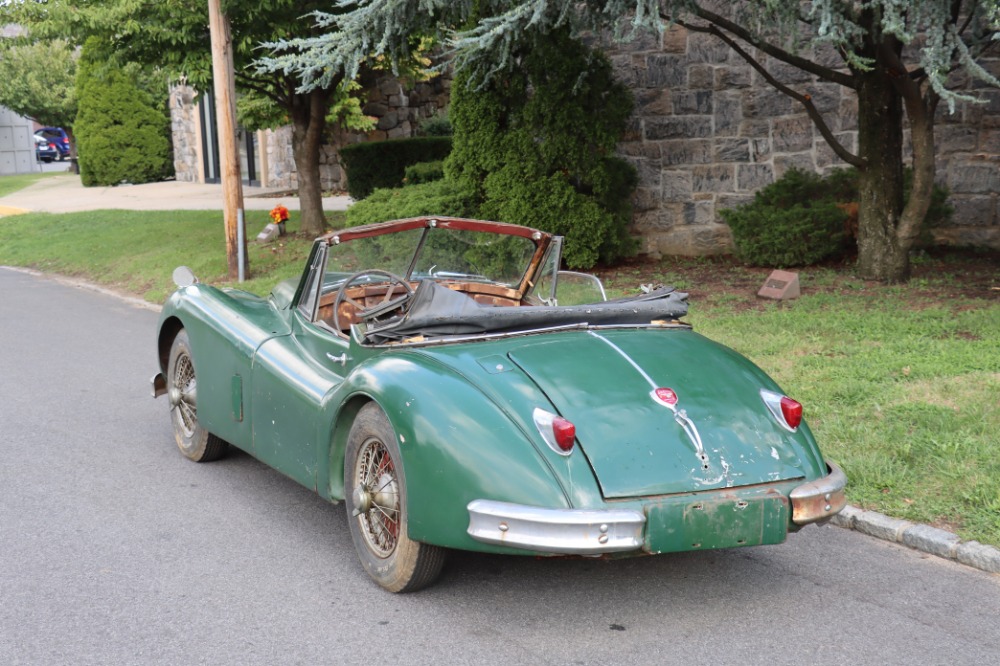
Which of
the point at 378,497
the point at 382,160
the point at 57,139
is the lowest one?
the point at 378,497

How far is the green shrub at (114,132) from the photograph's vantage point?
30391 millimetres

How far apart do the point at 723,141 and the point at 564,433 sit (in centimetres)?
968

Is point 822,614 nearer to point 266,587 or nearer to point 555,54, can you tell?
point 266,587

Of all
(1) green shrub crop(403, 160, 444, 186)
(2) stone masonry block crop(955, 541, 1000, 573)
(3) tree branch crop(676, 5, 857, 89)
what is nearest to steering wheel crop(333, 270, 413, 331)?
(2) stone masonry block crop(955, 541, 1000, 573)

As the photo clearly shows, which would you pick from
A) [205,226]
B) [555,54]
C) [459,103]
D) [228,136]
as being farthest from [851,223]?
[205,226]

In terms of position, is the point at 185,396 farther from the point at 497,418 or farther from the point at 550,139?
the point at 550,139

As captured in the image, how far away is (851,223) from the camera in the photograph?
11.4 metres

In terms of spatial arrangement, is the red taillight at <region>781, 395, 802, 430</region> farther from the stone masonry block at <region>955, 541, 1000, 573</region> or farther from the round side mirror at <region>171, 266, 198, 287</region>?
the round side mirror at <region>171, 266, 198, 287</region>

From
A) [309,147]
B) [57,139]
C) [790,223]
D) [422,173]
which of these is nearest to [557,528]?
[790,223]

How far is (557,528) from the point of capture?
138 inches

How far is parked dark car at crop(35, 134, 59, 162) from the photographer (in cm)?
5200

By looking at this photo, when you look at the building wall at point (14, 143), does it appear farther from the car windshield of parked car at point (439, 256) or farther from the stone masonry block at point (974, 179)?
the car windshield of parked car at point (439, 256)

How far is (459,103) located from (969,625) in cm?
922

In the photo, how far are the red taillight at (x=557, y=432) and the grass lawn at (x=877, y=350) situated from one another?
6.54 feet
